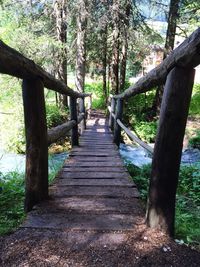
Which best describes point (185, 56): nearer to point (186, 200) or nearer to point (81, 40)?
point (186, 200)

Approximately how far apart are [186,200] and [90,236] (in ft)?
7.30

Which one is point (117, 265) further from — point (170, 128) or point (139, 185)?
point (139, 185)

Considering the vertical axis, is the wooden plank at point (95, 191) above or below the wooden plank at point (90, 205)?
below

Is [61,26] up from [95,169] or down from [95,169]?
up

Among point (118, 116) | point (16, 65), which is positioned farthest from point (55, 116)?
point (16, 65)

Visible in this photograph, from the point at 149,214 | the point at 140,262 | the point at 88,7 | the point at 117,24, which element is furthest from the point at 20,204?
the point at 117,24

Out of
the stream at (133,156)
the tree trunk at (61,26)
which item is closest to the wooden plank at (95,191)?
the stream at (133,156)

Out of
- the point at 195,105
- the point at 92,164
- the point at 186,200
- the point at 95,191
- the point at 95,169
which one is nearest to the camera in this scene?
the point at 95,191

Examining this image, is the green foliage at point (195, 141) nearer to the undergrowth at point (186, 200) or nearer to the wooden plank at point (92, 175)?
the undergrowth at point (186, 200)

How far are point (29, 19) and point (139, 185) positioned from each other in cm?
1044

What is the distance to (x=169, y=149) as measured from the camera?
6.93 ft

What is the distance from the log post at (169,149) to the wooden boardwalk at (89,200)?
0.27 meters

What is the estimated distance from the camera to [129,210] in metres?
2.63

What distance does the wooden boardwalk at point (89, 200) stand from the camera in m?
2.32
